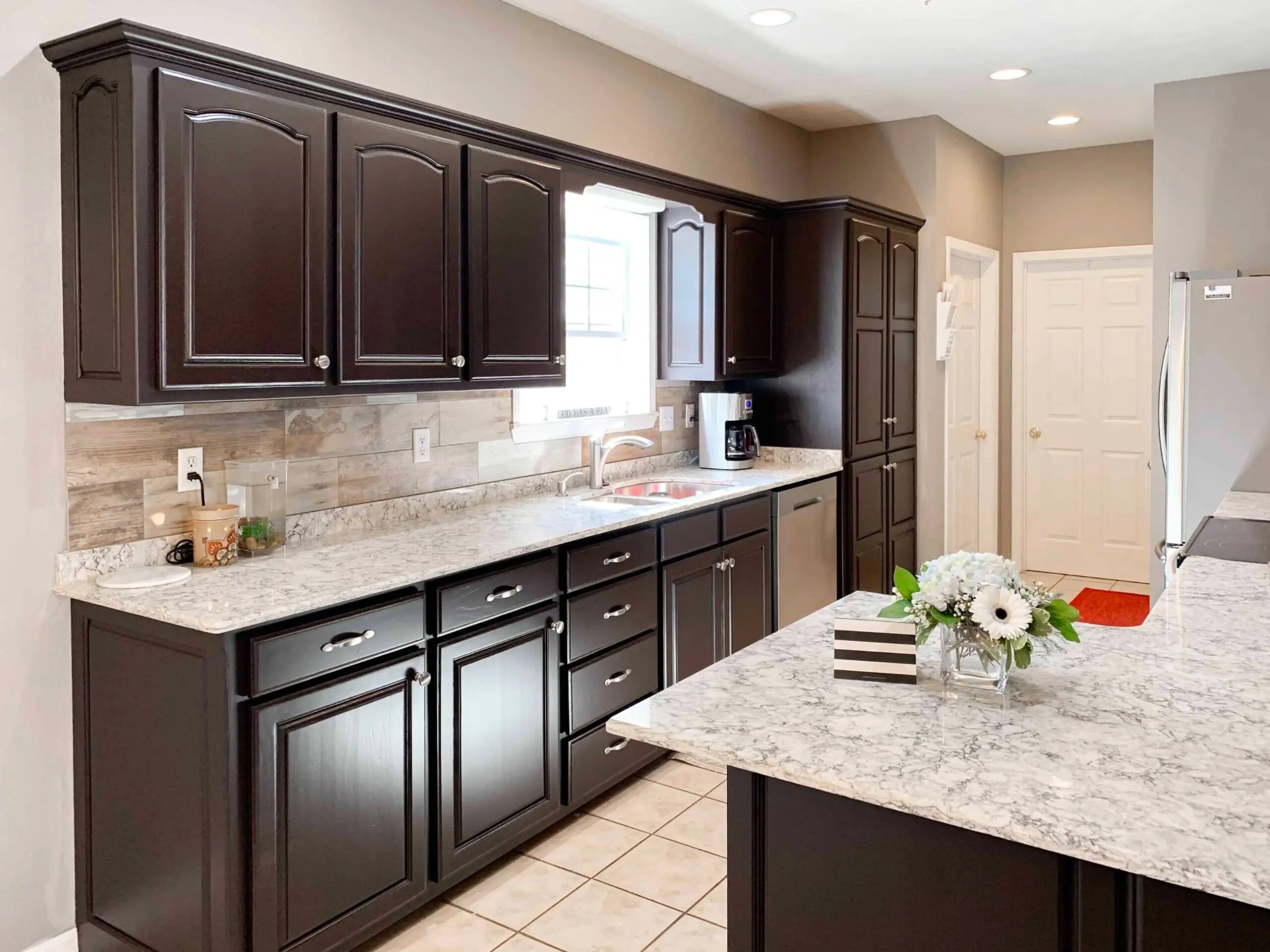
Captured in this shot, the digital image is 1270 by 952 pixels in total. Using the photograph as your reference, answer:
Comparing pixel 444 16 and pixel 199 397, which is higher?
pixel 444 16

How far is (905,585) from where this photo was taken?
1.70m

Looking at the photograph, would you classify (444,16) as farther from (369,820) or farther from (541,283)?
(369,820)

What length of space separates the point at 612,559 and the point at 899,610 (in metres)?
1.58

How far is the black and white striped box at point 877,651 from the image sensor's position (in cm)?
170

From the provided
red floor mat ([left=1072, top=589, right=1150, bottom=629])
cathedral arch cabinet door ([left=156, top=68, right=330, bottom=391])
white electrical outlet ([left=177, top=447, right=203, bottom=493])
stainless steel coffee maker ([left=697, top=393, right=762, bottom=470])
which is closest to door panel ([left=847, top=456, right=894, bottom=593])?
stainless steel coffee maker ([left=697, top=393, right=762, bottom=470])

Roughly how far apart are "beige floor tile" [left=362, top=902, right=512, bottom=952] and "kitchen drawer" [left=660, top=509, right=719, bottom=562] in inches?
52.3

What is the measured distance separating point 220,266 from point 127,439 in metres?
0.52

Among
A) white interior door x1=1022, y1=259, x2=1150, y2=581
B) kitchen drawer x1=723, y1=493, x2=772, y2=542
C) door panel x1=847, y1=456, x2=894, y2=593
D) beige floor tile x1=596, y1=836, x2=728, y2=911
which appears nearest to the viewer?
beige floor tile x1=596, y1=836, x2=728, y2=911

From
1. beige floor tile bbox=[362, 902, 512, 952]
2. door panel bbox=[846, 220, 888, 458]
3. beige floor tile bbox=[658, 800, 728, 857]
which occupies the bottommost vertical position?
beige floor tile bbox=[362, 902, 512, 952]

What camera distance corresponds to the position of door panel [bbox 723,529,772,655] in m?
3.89

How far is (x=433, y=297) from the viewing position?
2.86 m

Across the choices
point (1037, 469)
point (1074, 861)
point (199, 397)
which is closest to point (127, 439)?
point (199, 397)

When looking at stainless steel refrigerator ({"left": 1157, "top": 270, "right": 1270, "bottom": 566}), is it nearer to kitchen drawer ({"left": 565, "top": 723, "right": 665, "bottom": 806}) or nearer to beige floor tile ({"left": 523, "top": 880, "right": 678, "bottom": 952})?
kitchen drawer ({"left": 565, "top": 723, "right": 665, "bottom": 806})

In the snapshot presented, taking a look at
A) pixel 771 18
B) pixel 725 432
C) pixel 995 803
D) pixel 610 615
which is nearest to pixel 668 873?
pixel 610 615
